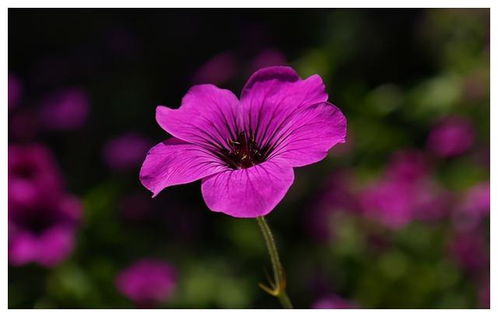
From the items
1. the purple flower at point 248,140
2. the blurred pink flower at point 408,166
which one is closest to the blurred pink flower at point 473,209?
the blurred pink flower at point 408,166

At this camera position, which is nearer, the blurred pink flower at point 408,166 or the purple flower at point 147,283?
the purple flower at point 147,283

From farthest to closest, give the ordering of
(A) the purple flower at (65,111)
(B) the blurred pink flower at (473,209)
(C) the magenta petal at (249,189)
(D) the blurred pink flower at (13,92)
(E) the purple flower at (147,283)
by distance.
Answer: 1. (A) the purple flower at (65,111)
2. (D) the blurred pink flower at (13,92)
3. (B) the blurred pink flower at (473,209)
4. (E) the purple flower at (147,283)
5. (C) the magenta petal at (249,189)

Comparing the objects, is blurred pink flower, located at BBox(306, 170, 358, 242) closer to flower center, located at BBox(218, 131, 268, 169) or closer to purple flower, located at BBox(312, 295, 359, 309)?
purple flower, located at BBox(312, 295, 359, 309)

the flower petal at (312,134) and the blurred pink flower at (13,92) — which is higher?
the flower petal at (312,134)

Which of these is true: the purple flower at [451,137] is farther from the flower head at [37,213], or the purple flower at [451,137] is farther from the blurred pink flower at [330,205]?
the flower head at [37,213]

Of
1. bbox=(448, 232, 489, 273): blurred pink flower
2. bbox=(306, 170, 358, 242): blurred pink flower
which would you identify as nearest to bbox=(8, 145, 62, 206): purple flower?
bbox=(306, 170, 358, 242): blurred pink flower

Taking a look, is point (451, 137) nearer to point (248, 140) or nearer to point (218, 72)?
point (218, 72)

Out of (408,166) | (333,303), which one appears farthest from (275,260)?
(408,166)
